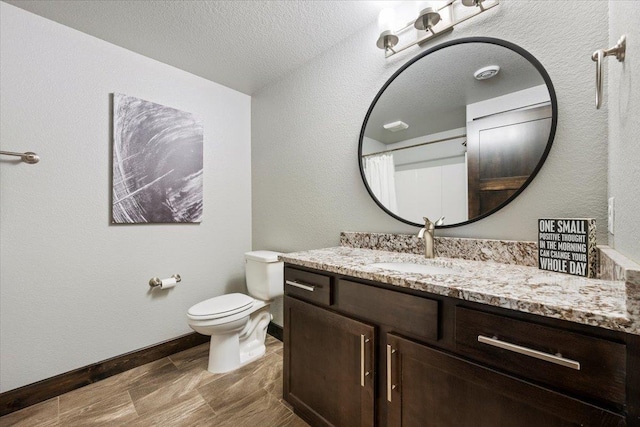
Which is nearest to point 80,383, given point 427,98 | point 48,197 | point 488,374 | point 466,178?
point 48,197

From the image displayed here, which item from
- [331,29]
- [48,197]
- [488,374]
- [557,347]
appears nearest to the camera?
[557,347]

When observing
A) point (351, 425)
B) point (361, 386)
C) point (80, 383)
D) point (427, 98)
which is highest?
point (427, 98)

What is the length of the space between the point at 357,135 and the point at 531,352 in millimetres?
1437

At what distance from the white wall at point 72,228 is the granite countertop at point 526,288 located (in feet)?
4.97

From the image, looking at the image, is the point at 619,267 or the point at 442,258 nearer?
the point at 619,267

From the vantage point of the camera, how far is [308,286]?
1308 millimetres

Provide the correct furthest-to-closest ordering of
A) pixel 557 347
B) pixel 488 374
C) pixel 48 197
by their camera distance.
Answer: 1. pixel 48 197
2. pixel 488 374
3. pixel 557 347

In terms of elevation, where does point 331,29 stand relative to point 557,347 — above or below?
above

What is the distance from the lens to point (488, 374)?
752 millimetres

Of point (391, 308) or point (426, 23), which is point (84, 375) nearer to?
point (391, 308)

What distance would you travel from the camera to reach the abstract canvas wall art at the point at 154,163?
6.11ft

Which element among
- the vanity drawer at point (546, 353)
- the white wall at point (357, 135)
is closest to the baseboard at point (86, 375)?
the white wall at point (357, 135)

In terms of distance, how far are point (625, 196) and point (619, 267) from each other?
211 millimetres

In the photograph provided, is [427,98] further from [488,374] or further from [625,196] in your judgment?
[488,374]
